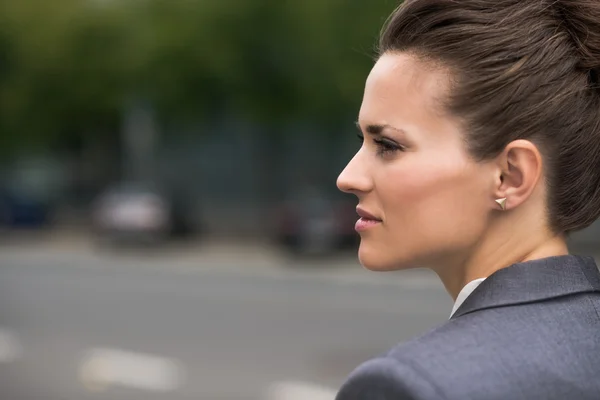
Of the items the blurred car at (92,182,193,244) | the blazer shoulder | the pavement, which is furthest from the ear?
the blurred car at (92,182,193,244)

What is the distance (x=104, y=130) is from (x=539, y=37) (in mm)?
31527

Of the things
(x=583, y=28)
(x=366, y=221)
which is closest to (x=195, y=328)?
(x=366, y=221)

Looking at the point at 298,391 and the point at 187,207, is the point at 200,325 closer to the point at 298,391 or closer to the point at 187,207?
the point at 298,391

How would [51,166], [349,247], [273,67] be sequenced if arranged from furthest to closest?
[51,166] < [273,67] < [349,247]

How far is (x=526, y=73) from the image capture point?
1220 mm

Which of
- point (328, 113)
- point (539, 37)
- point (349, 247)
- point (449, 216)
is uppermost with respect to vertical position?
point (328, 113)

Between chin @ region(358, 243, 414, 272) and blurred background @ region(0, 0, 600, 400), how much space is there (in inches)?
235

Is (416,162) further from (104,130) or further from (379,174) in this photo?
(104,130)

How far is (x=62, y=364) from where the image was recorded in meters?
9.71

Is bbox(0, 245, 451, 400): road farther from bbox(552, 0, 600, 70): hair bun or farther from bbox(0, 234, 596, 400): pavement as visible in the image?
bbox(552, 0, 600, 70): hair bun

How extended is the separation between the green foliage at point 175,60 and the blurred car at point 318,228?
2.63 metres

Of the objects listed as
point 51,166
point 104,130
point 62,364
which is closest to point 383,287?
point 62,364

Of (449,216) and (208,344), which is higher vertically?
(208,344)

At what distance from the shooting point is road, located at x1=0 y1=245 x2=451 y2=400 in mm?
8930
